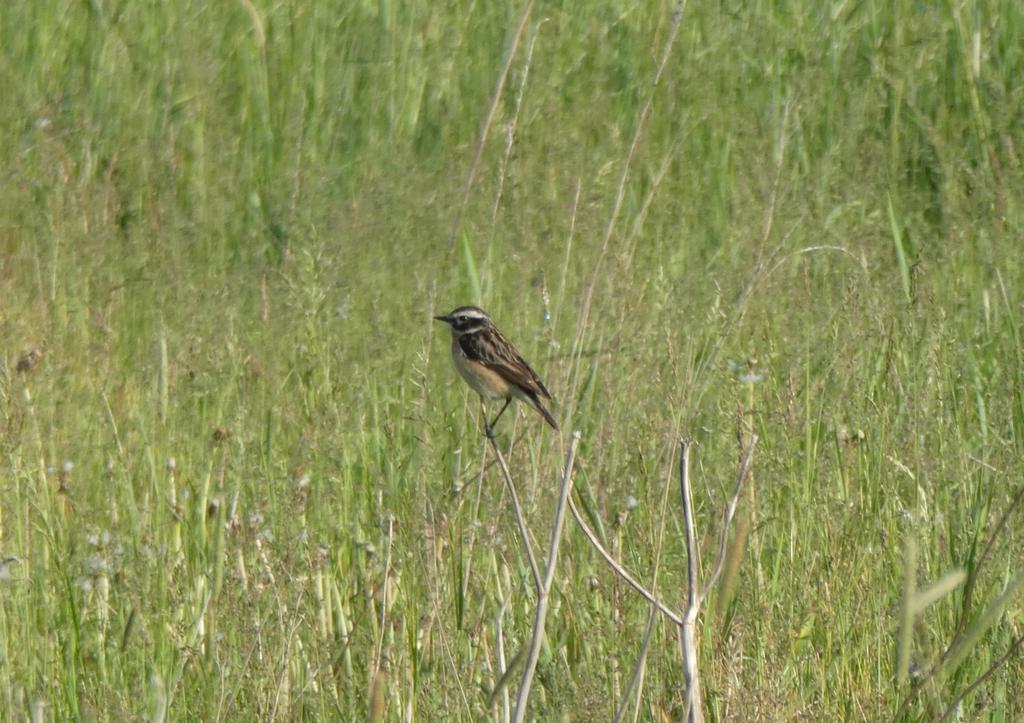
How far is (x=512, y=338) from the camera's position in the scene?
5.14 metres

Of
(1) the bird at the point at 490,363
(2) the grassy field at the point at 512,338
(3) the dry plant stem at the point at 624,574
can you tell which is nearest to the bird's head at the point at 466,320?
(1) the bird at the point at 490,363

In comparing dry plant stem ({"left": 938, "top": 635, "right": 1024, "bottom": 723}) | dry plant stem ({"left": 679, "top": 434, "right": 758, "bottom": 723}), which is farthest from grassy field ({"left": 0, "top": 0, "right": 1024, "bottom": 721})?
dry plant stem ({"left": 679, "top": 434, "right": 758, "bottom": 723})

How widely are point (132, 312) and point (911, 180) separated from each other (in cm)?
347

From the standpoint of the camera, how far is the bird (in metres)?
4.62

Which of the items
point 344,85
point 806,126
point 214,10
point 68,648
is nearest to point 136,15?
point 214,10

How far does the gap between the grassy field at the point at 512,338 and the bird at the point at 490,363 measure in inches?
3.7

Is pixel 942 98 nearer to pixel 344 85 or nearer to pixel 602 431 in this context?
pixel 344 85

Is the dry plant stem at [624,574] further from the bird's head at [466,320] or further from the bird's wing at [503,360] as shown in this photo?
the bird's head at [466,320]

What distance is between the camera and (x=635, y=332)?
4789 mm

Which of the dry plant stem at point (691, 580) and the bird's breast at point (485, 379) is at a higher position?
the dry plant stem at point (691, 580)

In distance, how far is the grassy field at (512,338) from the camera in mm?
3207

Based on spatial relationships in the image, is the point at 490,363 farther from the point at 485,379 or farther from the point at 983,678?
the point at 983,678

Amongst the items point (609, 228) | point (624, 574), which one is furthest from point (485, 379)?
point (624, 574)

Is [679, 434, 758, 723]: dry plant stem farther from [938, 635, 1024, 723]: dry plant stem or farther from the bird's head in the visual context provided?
the bird's head
